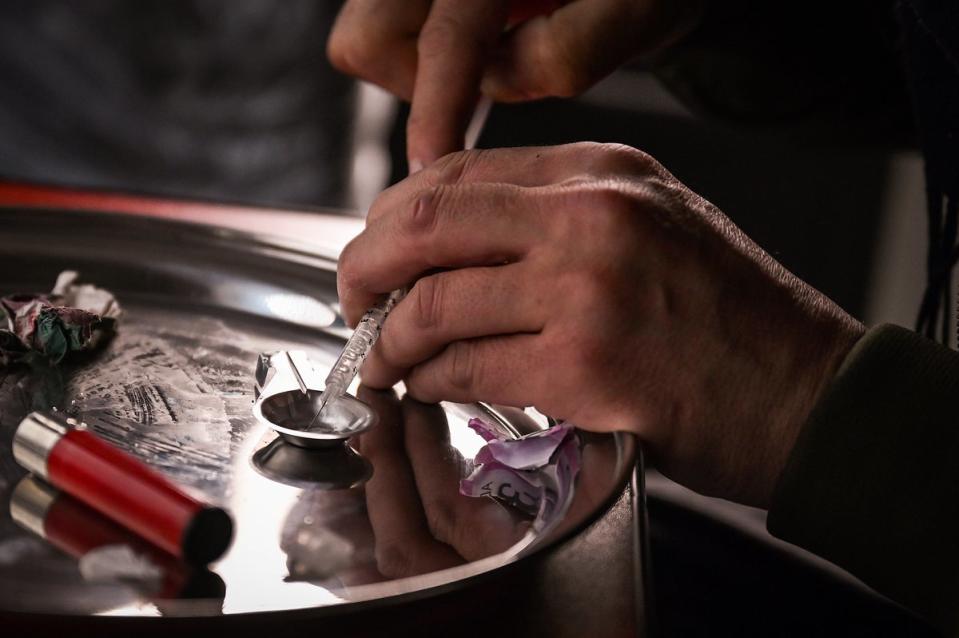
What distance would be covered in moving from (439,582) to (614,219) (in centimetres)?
23

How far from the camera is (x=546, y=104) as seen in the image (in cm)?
170

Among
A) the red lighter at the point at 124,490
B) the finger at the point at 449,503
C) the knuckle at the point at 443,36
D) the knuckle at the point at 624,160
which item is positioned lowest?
the finger at the point at 449,503

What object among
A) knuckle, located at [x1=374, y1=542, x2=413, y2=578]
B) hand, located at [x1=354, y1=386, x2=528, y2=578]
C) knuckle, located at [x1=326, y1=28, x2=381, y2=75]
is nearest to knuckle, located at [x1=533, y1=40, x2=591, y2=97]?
knuckle, located at [x1=326, y1=28, x2=381, y2=75]

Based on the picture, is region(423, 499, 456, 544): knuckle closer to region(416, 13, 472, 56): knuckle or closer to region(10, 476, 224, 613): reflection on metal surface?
region(10, 476, 224, 613): reflection on metal surface

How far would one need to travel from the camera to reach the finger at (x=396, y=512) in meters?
0.37

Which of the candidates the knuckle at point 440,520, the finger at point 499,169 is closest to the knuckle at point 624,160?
the finger at point 499,169

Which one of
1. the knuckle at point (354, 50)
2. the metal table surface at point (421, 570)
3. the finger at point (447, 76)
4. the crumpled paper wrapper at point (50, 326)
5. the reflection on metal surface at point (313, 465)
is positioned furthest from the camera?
the knuckle at point (354, 50)

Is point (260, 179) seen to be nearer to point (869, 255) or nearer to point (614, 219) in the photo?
point (869, 255)

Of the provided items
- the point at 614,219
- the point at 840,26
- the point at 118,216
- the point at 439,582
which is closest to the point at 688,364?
the point at 614,219

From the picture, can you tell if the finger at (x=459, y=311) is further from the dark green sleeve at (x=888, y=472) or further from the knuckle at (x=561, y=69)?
the knuckle at (x=561, y=69)

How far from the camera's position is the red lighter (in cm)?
35

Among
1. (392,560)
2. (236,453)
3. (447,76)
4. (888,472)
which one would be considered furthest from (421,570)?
(447,76)

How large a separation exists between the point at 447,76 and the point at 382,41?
12 centimetres

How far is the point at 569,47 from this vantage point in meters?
0.76
